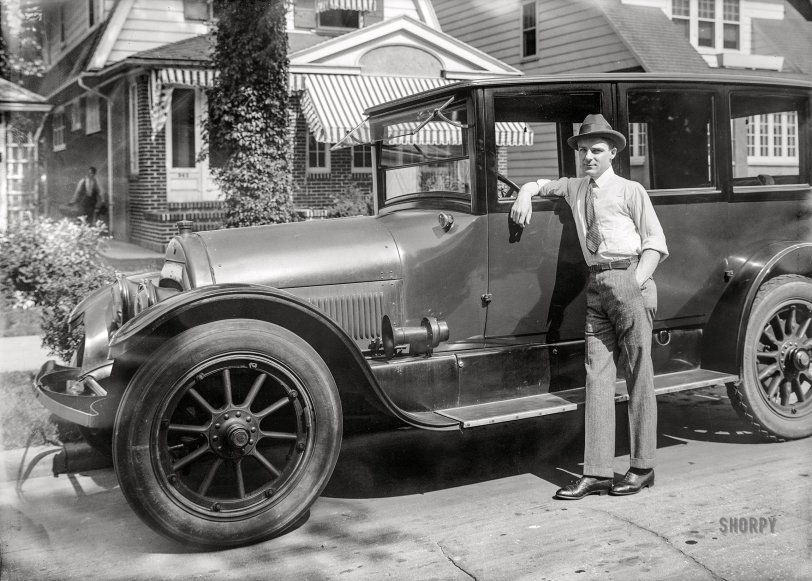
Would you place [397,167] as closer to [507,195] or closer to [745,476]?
[507,195]

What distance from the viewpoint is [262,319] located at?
3.65 m

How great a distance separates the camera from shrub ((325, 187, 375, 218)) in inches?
571

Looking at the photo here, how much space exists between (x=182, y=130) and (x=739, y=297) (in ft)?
41.3

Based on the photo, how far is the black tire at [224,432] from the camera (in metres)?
Result: 3.33

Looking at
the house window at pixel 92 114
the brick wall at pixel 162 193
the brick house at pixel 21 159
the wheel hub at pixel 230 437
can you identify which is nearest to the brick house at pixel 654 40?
the wheel hub at pixel 230 437

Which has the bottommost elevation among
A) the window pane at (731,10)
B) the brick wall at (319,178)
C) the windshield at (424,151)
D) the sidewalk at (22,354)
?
the sidewalk at (22,354)

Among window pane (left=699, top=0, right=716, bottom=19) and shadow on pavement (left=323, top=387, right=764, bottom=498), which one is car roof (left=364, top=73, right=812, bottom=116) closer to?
shadow on pavement (left=323, top=387, right=764, bottom=498)

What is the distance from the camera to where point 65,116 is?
18359mm

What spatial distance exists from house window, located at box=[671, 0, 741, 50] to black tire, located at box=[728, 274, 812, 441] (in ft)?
19.5

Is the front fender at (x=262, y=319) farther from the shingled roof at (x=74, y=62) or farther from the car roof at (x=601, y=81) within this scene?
the shingled roof at (x=74, y=62)

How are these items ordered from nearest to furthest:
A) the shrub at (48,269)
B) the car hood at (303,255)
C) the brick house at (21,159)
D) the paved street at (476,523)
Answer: the paved street at (476,523) → the car hood at (303,255) → the shrub at (48,269) → the brick house at (21,159)

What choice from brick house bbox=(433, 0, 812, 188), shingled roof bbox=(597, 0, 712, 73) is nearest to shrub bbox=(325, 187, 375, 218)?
brick house bbox=(433, 0, 812, 188)

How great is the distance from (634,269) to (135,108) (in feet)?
42.4

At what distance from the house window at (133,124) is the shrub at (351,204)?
3.68m
